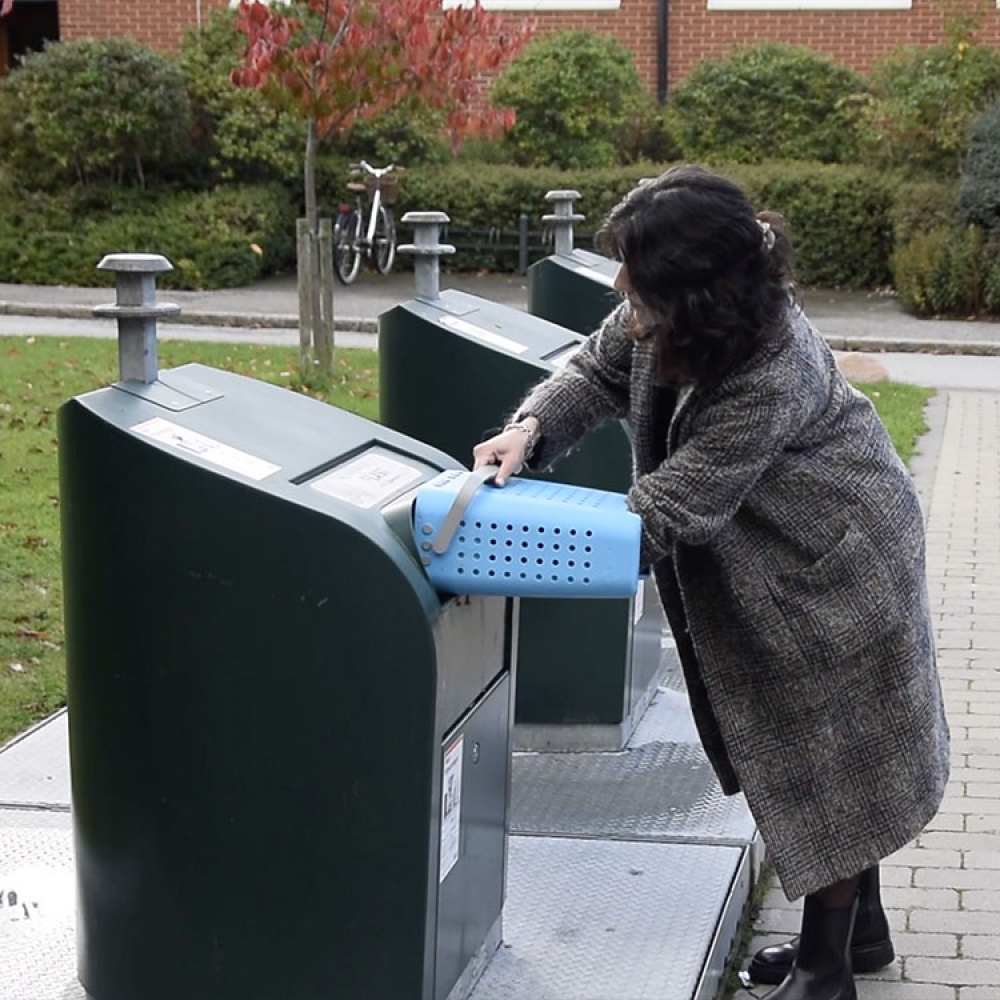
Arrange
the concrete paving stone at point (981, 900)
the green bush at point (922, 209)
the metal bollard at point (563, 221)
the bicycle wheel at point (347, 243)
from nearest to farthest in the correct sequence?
the concrete paving stone at point (981, 900)
the metal bollard at point (563, 221)
the green bush at point (922, 209)
the bicycle wheel at point (347, 243)

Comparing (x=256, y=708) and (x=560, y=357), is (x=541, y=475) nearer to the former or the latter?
(x=560, y=357)

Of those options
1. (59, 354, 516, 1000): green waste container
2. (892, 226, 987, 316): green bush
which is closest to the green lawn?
(59, 354, 516, 1000): green waste container

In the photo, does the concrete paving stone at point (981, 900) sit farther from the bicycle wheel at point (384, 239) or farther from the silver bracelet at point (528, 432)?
the bicycle wheel at point (384, 239)

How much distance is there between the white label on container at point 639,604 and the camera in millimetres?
4629

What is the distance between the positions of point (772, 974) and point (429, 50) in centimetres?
883

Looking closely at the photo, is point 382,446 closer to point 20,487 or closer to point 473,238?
point 20,487

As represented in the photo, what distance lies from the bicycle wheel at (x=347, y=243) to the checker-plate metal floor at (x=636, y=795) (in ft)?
45.8

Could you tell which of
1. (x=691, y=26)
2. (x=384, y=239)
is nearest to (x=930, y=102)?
(x=691, y=26)

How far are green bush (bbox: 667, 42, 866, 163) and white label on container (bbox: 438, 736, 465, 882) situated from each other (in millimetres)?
17226

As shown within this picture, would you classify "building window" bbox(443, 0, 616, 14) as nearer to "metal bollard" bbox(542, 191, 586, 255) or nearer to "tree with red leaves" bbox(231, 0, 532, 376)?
"tree with red leaves" bbox(231, 0, 532, 376)

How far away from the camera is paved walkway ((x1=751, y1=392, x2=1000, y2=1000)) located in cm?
360

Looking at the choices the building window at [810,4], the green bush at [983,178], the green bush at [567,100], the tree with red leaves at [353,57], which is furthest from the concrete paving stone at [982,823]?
the building window at [810,4]

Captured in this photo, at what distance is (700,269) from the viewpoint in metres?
2.71

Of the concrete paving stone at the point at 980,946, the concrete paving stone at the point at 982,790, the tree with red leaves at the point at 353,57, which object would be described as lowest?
the concrete paving stone at the point at 982,790
